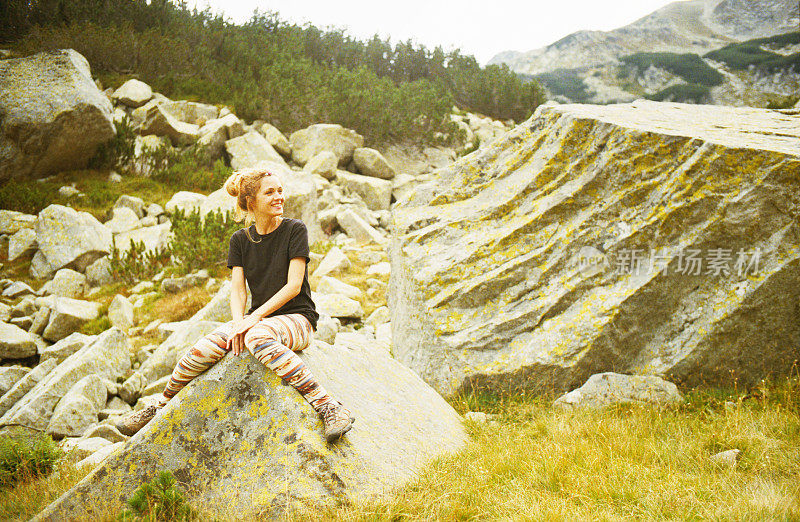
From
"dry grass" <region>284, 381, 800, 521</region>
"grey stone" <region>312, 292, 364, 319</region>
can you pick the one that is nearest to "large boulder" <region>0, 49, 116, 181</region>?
"grey stone" <region>312, 292, 364, 319</region>

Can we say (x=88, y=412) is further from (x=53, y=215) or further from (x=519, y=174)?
(x=53, y=215)

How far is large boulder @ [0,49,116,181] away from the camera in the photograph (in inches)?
458

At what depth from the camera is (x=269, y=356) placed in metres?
2.95

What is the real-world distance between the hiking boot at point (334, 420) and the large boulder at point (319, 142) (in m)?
16.7

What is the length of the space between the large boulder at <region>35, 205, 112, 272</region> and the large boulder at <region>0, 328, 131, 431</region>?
439 centimetres

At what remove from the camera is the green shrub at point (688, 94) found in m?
39.1

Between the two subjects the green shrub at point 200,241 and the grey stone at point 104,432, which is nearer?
the grey stone at point 104,432

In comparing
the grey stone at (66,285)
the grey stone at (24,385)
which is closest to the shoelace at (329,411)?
the grey stone at (24,385)

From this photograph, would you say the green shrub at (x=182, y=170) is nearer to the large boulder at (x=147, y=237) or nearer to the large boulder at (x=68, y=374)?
the large boulder at (x=147, y=237)

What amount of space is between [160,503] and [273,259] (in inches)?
71.6

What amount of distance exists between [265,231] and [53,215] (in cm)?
967

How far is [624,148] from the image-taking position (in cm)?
541

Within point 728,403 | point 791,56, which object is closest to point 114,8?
point 728,403

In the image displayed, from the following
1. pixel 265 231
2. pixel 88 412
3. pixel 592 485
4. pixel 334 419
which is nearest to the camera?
pixel 334 419
